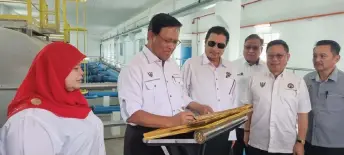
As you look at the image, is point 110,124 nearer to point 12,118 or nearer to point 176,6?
point 12,118

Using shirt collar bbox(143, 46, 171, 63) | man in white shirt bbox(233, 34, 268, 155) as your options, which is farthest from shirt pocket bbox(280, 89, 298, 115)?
shirt collar bbox(143, 46, 171, 63)

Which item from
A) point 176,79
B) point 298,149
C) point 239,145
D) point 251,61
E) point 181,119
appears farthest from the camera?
point 251,61

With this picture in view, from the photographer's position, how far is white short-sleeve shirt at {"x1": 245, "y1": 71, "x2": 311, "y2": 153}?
6.72 feet

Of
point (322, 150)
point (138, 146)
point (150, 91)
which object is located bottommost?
point (322, 150)

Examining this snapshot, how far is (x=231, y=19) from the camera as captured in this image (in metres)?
6.66

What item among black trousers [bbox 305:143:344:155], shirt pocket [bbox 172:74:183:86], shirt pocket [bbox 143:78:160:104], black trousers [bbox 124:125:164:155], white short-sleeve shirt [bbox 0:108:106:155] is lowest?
black trousers [bbox 305:143:344:155]

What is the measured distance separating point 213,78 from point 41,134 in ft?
4.50

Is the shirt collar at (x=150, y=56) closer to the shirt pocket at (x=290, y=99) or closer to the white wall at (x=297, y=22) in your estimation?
the shirt pocket at (x=290, y=99)

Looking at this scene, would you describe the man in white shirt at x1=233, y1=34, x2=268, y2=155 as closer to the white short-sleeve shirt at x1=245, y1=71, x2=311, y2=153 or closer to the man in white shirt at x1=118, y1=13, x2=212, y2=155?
the white short-sleeve shirt at x1=245, y1=71, x2=311, y2=153

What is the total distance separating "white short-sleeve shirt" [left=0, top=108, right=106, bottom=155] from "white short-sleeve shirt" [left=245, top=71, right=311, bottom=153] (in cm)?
140

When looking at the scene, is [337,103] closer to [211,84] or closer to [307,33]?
[211,84]

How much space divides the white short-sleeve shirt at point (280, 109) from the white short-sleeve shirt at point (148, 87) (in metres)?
0.78

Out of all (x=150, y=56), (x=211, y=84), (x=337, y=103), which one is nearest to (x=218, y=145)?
(x=211, y=84)

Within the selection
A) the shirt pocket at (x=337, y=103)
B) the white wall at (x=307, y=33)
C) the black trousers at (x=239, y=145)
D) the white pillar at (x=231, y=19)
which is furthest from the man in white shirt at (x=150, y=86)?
the white wall at (x=307, y=33)
